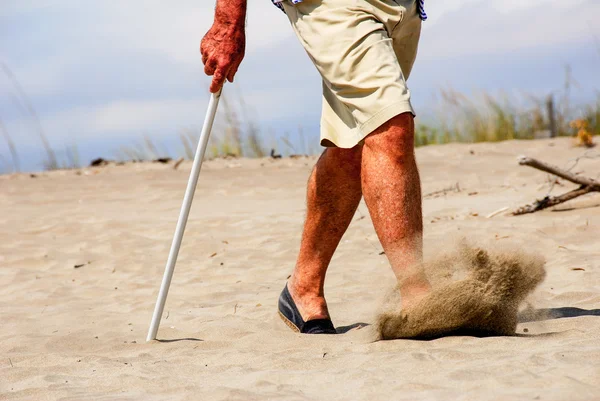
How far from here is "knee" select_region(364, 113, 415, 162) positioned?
273 centimetres

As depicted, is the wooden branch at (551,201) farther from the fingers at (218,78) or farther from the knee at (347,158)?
the fingers at (218,78)

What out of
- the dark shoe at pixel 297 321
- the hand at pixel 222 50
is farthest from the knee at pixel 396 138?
the dark shoe at pixel 297 321

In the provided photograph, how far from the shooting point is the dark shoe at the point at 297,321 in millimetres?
3293

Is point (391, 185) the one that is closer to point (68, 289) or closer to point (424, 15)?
point (424, 15)

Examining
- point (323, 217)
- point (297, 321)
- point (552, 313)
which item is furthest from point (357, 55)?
point (552, 313)

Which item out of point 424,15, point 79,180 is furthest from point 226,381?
point 79,180

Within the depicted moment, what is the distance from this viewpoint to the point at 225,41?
3.15 meters

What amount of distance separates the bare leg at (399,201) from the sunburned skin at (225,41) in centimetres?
71

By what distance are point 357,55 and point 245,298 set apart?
1937 millimetres

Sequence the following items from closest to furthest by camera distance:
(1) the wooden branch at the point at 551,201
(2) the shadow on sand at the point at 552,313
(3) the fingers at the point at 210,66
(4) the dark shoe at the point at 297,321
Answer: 1. (2) the shadow on sand at the point at 552,313
2. (3) the fingers at the point at 210,66
3. (4) the dark shoe at the point at 297,321
4. (1) the wooden branch at the point at 551,201

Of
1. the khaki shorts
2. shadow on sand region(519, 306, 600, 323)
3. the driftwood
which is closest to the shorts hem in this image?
the khaki shorts

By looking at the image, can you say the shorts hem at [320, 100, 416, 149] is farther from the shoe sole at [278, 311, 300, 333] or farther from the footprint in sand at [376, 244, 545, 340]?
the shoe sole at [278, 311, 300, 333]

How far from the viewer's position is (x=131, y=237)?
6570 mm

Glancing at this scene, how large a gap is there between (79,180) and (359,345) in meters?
7.76
